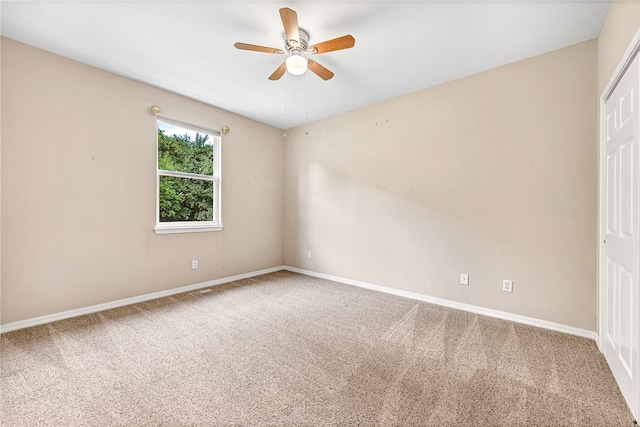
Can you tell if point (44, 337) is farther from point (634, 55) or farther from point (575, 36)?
point (575, 36)

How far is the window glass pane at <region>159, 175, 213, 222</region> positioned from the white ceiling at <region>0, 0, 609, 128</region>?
1255mm

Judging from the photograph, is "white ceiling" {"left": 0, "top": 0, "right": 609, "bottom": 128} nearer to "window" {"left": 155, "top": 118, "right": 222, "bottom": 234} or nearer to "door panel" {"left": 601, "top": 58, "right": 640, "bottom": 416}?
"window" {"left": 155, "top": 118, "right": 222, "bottom": 234}

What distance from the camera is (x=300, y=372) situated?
1876 mm

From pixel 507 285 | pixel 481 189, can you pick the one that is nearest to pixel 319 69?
pixel 481 189

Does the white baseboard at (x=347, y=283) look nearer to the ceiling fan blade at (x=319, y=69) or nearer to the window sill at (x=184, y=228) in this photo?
the window sill at (x=184, y=228)

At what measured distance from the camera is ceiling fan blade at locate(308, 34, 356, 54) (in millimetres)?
2027

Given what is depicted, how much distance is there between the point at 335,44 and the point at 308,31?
0.40m

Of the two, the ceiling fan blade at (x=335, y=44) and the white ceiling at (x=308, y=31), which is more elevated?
the white ceiling at (x=308, y=31)

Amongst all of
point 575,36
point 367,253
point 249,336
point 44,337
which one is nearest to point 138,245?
point 44,337

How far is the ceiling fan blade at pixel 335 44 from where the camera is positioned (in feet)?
6.65

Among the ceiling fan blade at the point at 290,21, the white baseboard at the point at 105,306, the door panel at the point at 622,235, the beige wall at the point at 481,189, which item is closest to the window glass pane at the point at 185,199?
the white baseboard at the point at 105,306

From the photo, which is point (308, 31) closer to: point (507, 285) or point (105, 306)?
point (507, 285)

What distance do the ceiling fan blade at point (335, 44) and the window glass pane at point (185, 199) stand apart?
2560 mm

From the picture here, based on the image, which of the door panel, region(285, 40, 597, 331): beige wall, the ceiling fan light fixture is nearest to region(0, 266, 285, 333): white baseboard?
region(285, 40, 597, 331): beige wall
